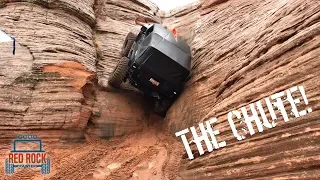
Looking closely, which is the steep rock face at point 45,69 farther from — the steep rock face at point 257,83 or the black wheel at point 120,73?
the steep rock face at point 257,83

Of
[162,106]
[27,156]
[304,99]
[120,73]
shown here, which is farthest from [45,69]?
Result: [304,99]

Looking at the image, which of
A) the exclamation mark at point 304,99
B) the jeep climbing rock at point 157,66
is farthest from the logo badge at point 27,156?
the exclamation mark at point 304,99

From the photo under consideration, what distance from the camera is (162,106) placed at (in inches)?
333

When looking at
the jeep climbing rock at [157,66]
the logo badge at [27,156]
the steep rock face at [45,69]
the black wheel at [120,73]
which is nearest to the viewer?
the logo badge at [27,156]

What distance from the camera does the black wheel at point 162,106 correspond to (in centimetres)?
842

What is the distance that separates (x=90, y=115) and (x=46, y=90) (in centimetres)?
111

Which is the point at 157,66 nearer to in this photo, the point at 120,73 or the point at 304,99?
the point at 120,73

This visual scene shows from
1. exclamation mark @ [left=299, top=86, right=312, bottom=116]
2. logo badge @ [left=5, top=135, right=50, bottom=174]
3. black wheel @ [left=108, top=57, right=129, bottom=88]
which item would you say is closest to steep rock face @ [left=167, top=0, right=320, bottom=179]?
exclamation mark @ [left=299, top=86, right=312, bottom=116]

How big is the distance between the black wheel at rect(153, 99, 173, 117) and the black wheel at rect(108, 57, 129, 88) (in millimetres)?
1117

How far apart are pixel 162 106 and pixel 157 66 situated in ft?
4.31

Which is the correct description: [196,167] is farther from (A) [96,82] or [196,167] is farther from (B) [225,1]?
(B) [225,1]

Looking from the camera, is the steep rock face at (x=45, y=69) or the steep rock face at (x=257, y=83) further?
the steep rock face at (x=45, y=69)

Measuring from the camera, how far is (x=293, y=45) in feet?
15.2

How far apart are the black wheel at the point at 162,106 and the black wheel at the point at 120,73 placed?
3.66 ft
